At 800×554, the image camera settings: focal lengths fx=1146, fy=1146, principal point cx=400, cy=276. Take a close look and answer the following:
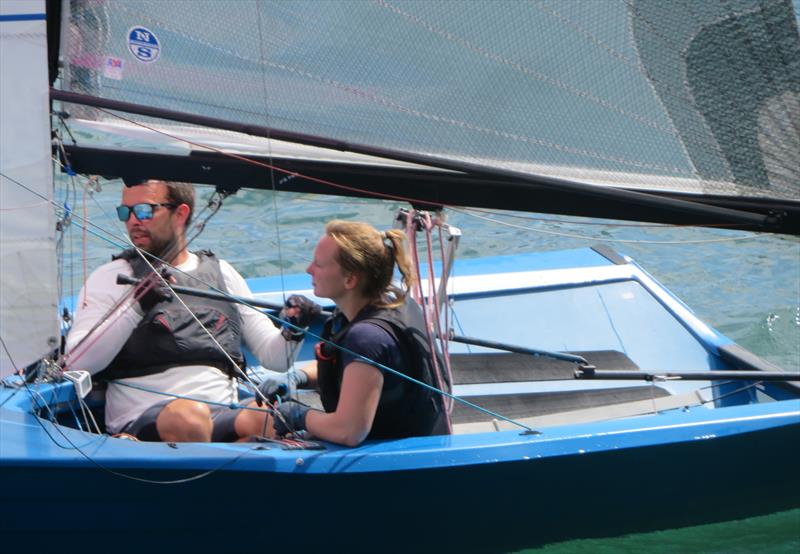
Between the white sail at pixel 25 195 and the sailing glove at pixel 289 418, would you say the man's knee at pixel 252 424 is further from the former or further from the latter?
the white sail at pixel 25 195

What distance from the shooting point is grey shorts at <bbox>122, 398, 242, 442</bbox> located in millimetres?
2668

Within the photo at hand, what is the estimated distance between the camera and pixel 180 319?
273 cm

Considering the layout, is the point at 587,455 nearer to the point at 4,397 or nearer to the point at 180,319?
the point at 180,319

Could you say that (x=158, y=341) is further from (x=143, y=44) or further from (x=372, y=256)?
(x=143, y=44)

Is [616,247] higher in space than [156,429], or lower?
higher

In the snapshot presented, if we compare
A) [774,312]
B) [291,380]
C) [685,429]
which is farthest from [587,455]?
[774,312]

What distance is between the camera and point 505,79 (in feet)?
7.97

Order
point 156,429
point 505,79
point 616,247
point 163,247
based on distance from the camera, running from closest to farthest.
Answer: point 505,79 → point 156,429 → point 163,247 → point 616,247

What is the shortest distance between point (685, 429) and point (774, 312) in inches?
79.1

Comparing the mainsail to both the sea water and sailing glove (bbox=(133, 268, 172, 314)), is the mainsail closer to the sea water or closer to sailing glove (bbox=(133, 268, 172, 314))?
sailing glove (bbox=(133, 268, 172, 314))

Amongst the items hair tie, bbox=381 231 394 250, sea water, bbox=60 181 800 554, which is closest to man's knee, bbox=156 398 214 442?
hair tie, bbox=381 231 394 250

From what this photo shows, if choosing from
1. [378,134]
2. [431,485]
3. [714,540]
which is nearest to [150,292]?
[378,134]

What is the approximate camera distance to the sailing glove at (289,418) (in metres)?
2.60

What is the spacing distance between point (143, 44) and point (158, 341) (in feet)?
2.30
